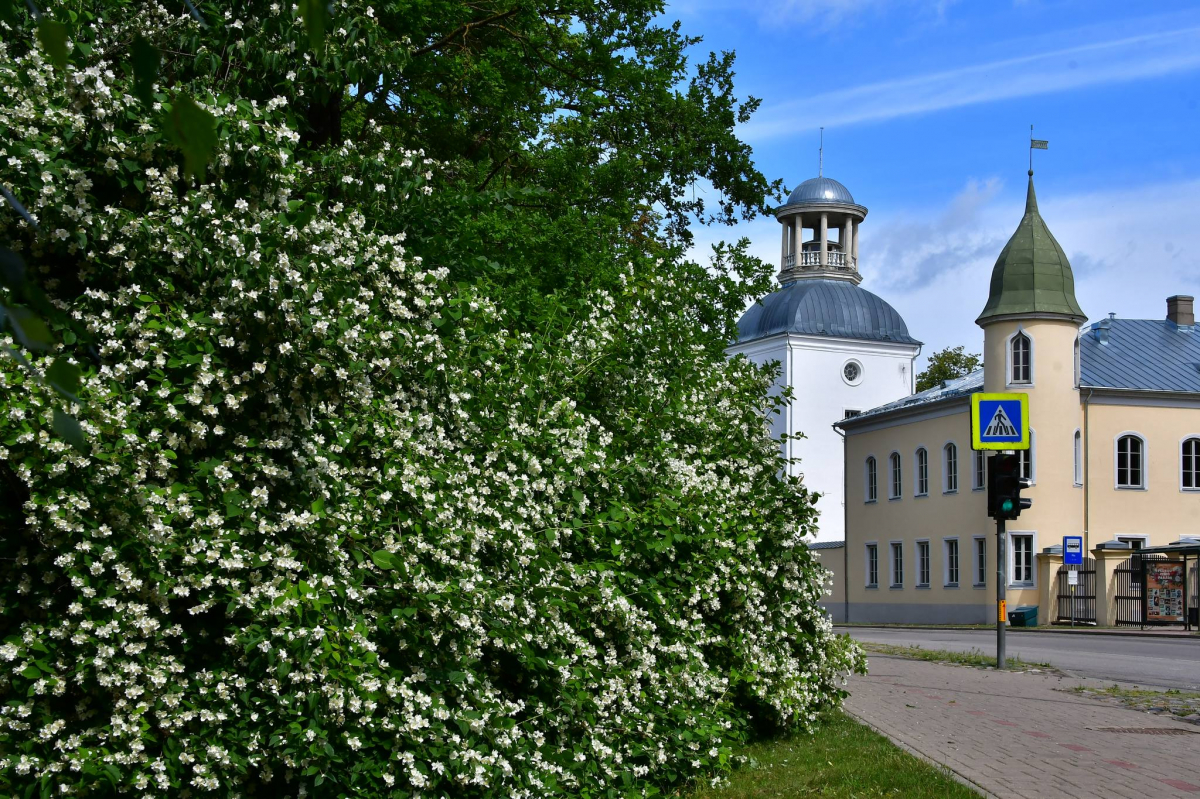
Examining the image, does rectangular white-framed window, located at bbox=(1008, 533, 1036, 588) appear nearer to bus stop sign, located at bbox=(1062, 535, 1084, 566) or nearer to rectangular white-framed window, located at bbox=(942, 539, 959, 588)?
rectangular white-framed window, located at bbox=(942, 539, 959, 588)

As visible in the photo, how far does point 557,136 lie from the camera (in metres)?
18.7

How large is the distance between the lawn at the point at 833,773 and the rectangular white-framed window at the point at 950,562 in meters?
38.6

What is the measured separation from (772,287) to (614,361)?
10.6 meters

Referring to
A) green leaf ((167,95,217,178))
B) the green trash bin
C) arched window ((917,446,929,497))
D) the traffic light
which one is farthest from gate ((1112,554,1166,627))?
green leaf ((167,95,217,178))

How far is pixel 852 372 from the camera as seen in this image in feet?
236

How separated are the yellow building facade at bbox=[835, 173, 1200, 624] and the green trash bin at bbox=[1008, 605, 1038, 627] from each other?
1732 millimetres

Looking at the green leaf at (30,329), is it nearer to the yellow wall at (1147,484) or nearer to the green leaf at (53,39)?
the green leaf at (53,39)

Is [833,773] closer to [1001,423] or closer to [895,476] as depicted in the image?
[1001,423]

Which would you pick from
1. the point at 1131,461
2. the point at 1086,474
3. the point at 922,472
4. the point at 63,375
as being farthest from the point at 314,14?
the point at 922,472

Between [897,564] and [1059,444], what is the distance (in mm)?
9900

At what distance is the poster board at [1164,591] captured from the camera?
35.7 metres

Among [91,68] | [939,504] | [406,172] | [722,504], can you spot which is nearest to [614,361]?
[722,504]


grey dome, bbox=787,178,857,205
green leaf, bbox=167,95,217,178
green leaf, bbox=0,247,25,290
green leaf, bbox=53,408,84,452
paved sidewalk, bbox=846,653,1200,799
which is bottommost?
paved sidewalk, bbox=846,653,1200,799

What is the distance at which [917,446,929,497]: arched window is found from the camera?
48.8 m
